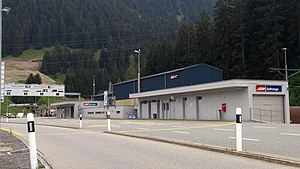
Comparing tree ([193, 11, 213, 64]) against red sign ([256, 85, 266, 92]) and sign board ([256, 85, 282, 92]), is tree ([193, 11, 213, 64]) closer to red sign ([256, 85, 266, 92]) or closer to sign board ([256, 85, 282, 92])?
sign board ([256, 85, 282, 92])

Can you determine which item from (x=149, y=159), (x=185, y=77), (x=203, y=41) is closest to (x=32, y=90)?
(x=185, y=77)

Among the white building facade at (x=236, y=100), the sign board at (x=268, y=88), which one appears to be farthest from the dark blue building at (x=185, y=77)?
the sign board at (x=268, y=88)

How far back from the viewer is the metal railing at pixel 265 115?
40.5m

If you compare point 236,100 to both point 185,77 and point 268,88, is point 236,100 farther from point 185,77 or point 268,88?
point 185,77

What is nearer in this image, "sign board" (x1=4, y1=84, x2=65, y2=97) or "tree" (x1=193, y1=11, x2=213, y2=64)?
"sign board" (x1=4, y1=84, x2=65, y2=97)

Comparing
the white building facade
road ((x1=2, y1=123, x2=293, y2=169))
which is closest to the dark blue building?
the white building facade

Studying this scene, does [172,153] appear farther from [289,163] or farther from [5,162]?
[5,162]

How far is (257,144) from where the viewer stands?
14.2 meters

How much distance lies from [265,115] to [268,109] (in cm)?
75

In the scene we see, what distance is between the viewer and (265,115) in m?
41.4

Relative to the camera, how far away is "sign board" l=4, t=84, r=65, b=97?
223ft

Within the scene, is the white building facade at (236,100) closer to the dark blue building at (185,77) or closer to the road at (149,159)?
the dark blue building at (185,77)

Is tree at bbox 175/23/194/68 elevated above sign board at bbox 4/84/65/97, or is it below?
above

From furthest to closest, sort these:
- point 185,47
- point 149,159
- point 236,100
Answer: point 185,47, point 236,100, point 149,159
